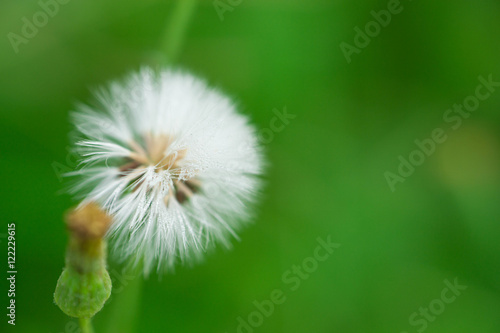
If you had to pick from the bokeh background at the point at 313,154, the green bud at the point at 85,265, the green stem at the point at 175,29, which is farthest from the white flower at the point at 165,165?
the bokeh background at the point at 313,154

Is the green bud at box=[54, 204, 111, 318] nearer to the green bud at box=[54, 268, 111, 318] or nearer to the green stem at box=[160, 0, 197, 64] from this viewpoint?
the green bud at box=[54, 268, 111, 318]

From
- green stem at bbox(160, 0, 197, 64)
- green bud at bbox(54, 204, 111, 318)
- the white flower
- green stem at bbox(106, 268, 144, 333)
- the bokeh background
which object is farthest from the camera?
the bokeh background

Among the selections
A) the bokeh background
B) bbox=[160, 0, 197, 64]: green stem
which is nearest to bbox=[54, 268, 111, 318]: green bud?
the bokeh background

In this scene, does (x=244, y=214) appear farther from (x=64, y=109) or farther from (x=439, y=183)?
(x=439, y=183)

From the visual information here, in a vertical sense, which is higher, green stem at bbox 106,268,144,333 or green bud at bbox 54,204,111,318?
green bud at bbox 54,204,111,318

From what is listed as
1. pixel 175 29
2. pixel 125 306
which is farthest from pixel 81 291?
pixel 175 29

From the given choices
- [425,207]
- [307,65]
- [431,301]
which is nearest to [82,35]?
[307,65]

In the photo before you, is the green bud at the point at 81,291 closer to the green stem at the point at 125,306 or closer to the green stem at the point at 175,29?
the green stem at the point at 125,306
